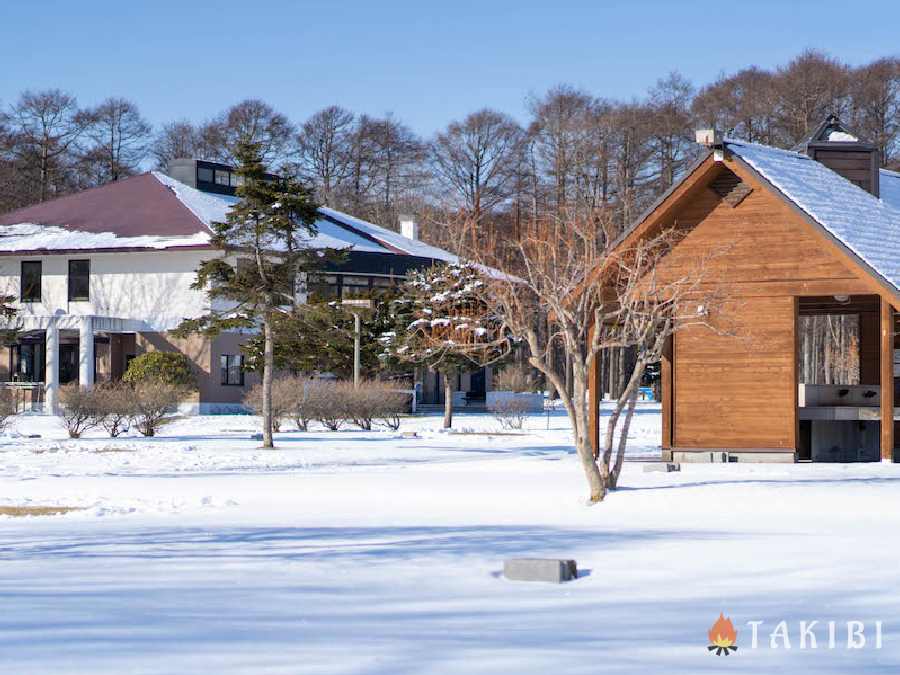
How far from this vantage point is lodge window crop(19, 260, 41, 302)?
2074 inches

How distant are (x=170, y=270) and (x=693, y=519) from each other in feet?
125

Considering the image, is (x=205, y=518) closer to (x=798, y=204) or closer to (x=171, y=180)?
(x=798, y=204)

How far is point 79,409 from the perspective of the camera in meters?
34.8

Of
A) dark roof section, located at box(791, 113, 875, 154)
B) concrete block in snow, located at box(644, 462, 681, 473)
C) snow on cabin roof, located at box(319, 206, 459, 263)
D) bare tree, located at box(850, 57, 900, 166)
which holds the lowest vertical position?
concrete block in snow, located at box(644, 462, 681, 473)

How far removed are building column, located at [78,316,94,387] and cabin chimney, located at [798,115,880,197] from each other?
2851 cm

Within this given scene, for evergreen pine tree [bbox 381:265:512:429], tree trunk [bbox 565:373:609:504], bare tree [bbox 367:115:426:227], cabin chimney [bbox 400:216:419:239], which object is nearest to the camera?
tree trunk [bbox 565:373:609:504]

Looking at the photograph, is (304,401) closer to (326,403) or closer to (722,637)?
(326,403)

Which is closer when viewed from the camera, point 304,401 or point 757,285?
point 757,285

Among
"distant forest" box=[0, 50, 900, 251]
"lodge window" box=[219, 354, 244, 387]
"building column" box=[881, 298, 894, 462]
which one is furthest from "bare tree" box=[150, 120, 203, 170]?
"building column" box=[881, 298, 894, 462]

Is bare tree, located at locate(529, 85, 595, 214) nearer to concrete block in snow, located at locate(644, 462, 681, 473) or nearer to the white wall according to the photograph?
the white wall

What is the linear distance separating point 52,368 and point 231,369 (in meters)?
6.73

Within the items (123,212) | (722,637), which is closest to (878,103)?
(123,212)

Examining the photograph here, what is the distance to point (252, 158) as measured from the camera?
3281 cm

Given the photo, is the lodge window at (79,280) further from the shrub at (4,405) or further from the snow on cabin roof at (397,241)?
the shrub at (4,405)
